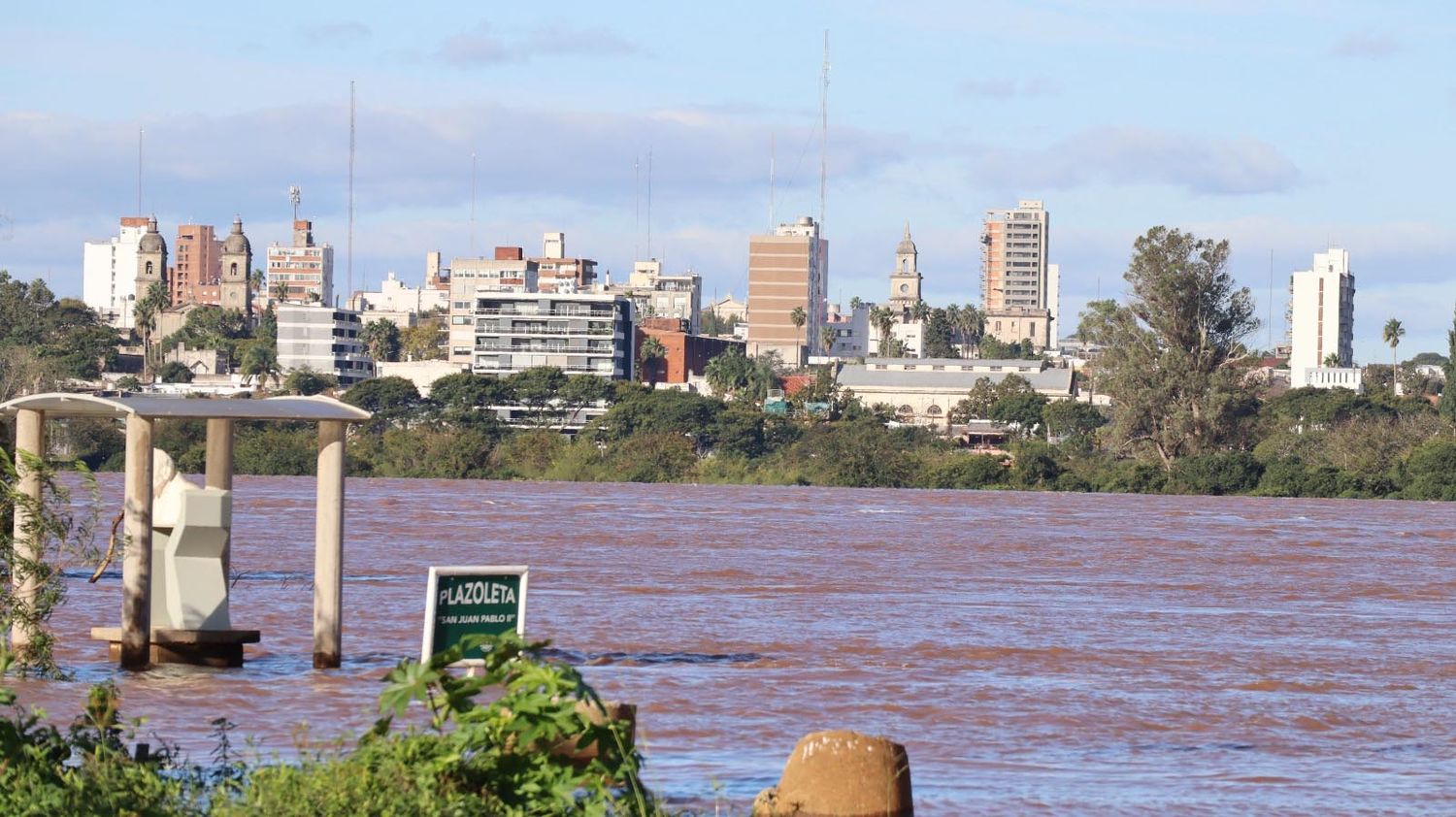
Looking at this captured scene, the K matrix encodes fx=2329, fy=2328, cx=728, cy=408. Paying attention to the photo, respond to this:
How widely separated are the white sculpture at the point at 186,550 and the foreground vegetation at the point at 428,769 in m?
6.24

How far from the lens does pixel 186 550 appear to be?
1435 cm

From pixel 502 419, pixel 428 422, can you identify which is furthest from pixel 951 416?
pixel 428 422

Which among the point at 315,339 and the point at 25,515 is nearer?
the point at 25,515

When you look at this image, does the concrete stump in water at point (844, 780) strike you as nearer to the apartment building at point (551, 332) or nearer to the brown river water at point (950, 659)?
the brown river water at point (950, 659)

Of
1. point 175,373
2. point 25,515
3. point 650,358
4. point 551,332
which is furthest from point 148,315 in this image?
point 25,515

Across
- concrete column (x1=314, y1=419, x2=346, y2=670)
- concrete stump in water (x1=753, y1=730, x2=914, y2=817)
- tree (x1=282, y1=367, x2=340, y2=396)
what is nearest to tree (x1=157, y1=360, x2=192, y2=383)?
tree (x1=282, y1=367, x2=340, y2=396)

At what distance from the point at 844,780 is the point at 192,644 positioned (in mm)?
6605

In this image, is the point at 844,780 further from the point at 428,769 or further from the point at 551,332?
the point at 551,332

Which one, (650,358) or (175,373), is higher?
(650,358)

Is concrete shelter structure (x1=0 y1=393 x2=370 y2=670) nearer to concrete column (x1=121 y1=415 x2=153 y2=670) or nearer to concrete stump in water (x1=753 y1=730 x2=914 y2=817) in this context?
concrete column (x1=121 y1=415 x2=153 y2=670)

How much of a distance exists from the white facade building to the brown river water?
139170 millimetres

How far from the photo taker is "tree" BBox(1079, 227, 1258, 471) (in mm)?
97500

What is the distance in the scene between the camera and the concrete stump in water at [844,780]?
9125mm

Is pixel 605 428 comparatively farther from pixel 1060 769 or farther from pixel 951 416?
pixel 1060 769
